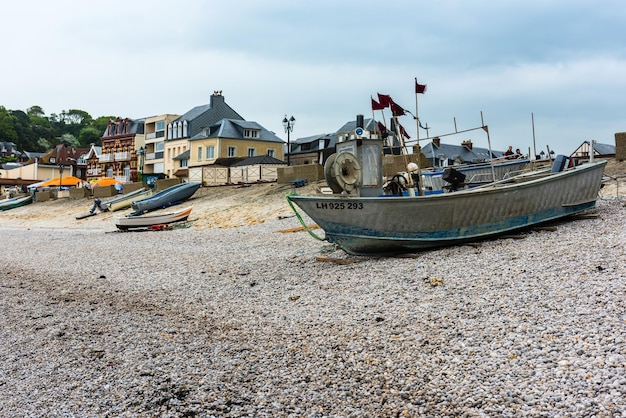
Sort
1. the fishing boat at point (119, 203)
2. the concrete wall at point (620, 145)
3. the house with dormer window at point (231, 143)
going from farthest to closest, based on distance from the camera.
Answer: the house with dormer window at point (231, 143) < the fishing boat at point (119, 203) < the concrete wall at point (620, 145)

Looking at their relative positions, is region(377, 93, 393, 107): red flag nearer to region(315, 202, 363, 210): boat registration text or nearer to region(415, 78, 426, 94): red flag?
region(415, 78, 426, 94): red flag

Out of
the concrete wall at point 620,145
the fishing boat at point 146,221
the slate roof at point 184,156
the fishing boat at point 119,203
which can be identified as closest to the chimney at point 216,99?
the slate roof at point 184,156

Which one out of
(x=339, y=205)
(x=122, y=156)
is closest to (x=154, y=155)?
(x=122, y=156)

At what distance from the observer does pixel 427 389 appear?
4590 mm

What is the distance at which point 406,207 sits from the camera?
34.3ft

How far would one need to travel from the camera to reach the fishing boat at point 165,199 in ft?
96.5

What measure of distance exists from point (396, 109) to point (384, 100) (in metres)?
0.38

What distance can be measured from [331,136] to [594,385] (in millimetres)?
55665

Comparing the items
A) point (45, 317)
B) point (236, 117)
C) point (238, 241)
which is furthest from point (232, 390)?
point (236, 117)

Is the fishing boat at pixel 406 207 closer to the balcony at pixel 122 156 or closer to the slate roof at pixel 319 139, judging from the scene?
the slate roof at pixel 319 139

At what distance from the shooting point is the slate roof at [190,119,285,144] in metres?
52.7

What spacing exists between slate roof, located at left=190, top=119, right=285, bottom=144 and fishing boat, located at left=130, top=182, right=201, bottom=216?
20.3m

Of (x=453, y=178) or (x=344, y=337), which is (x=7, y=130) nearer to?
(x=453, y=178)

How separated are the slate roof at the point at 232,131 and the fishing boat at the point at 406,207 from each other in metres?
42.3
